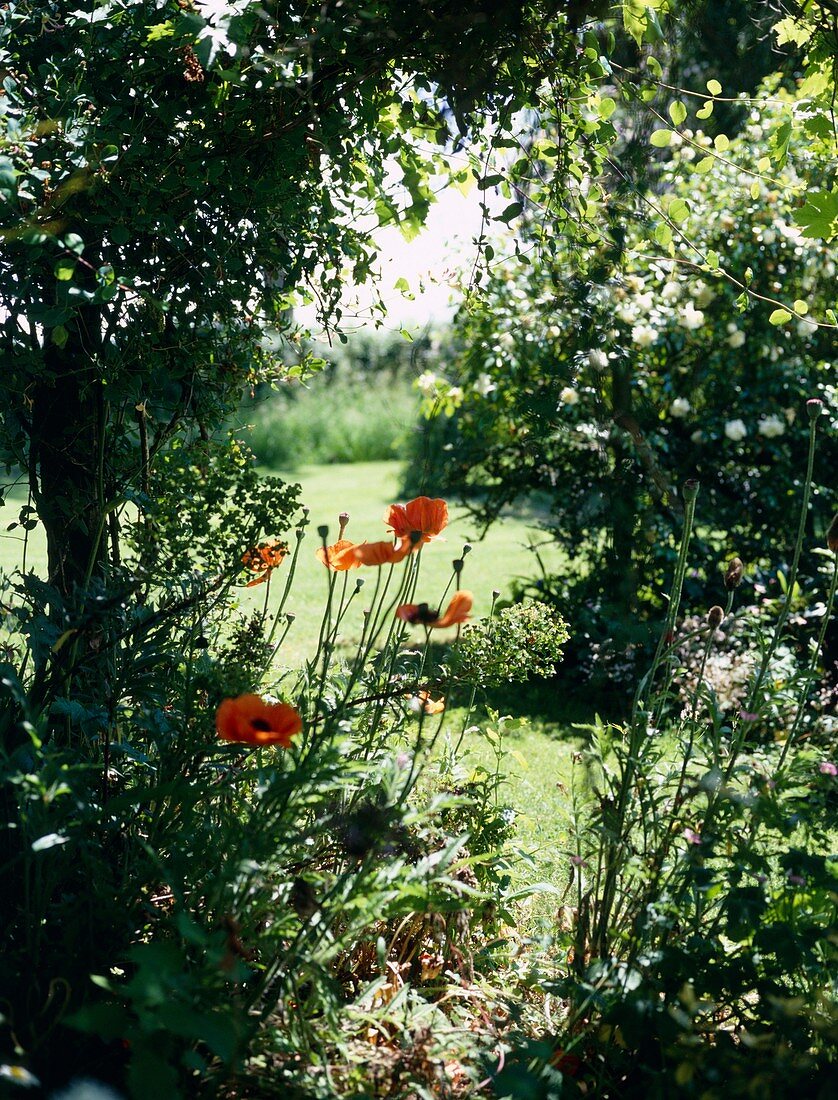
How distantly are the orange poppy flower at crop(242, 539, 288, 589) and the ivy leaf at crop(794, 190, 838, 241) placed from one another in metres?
1.36

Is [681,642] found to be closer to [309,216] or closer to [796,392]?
[309,216]

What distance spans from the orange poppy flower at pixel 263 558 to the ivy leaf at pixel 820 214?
4.48 ft

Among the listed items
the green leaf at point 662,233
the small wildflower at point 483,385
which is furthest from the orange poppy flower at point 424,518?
the small wildflower at point 483,385

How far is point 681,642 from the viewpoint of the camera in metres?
1.64

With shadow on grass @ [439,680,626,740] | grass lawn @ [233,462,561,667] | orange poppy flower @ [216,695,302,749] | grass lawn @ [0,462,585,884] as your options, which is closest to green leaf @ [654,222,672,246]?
grass lawn @ [0,462,585,884]

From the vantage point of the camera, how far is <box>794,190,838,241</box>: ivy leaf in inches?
85.2

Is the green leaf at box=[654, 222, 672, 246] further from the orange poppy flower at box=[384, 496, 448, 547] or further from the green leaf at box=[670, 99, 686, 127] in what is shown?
the orange poppy flower at box=[384, 496, 448, 547]

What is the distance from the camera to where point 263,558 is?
203cm

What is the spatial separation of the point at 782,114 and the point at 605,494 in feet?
6.70

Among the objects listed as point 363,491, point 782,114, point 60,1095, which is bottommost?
point 363,491

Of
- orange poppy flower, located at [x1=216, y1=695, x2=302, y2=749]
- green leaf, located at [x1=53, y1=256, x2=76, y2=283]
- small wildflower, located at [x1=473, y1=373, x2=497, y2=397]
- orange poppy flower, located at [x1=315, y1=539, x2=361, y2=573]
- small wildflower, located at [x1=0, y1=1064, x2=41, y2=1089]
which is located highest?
green leaf, located at [x1=53, y1=256, x2=76, y2=283]

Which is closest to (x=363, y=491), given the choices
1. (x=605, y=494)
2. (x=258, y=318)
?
(x=605, y=494)

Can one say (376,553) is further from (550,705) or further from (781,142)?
(550,705)

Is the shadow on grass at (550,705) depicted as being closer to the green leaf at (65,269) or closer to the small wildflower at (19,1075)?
the green leaf at (65,269)
